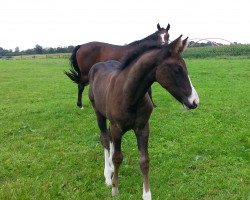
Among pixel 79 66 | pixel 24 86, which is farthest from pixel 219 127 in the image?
pixel 24 86

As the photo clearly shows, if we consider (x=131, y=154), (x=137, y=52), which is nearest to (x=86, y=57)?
(x=131, y=154)

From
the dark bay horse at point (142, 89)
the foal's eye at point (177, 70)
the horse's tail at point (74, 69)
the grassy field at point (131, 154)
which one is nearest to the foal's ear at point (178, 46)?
the dark bay horse at point (142, 89)

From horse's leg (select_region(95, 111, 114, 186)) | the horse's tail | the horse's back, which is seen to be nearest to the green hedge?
the horse's tail

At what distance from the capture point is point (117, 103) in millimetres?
4199

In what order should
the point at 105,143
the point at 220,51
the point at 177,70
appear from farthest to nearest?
the point at 220,51
the point at 105,143
the point at 177,70

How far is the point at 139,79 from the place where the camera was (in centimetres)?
397

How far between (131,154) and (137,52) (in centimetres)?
255

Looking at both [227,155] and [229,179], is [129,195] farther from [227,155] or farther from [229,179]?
[227,155]

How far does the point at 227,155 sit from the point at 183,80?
2.98 m

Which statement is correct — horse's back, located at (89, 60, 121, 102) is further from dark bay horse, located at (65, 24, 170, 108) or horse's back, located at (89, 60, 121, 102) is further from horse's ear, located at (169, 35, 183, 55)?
dark bay horse, located at (65, 24, 170, 108)

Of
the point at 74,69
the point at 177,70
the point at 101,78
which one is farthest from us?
the point at 74,69

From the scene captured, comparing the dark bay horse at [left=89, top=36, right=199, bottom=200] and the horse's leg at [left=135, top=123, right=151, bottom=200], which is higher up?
the dark bay horse at [left=89, top=36, right=199, bottom=200]

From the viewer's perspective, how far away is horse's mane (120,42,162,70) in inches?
154

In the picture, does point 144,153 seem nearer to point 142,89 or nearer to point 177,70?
point 142,89
